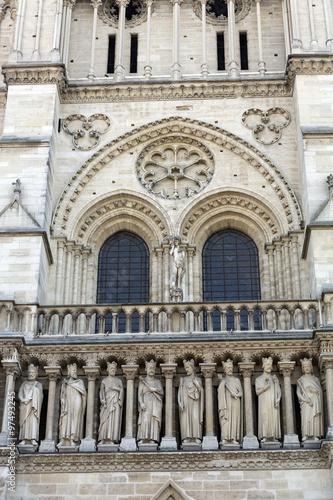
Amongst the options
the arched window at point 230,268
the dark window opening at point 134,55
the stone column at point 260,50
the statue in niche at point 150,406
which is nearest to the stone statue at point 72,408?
the statue in niche at point 150,406

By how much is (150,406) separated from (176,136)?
6804 mm

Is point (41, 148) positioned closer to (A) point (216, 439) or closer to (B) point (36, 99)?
(B) point (36, 99)

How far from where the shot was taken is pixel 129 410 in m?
17.0

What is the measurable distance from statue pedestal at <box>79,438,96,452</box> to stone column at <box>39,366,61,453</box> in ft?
1.56

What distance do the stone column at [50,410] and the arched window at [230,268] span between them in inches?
156

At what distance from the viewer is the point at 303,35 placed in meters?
21.8

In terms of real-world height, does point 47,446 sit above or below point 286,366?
below

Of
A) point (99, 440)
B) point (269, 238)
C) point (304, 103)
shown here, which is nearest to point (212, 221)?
point (269, 238)

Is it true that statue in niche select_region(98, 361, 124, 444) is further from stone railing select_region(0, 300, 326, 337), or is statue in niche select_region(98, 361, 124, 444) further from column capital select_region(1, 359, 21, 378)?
column capital select_region(1, 359, 21, 378)

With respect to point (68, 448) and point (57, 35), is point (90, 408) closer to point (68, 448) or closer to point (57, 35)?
point (68, 448)

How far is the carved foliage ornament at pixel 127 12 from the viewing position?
23203 mm

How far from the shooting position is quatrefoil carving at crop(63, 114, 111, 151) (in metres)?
21.3

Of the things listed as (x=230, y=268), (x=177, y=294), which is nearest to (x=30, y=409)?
(x=177, y=294)

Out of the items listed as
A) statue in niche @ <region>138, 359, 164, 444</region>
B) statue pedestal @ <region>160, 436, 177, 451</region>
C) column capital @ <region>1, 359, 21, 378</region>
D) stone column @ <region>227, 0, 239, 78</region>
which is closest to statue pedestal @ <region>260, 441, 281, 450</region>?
statue pedestal @ <region>160, 436, 177, 451</region>
